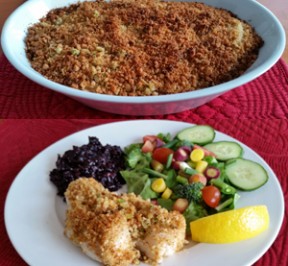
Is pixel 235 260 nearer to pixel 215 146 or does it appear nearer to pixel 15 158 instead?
pixel 215 146

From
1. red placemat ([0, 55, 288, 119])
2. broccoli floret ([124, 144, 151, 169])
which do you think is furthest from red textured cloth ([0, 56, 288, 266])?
broccoli floret ([124, 144, 151, 169])

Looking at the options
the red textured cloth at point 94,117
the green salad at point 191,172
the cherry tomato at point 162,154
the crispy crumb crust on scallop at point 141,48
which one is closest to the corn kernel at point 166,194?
the green salad at point 191,172

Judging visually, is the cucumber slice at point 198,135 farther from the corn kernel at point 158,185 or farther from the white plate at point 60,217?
the corn kernel at point 158,185

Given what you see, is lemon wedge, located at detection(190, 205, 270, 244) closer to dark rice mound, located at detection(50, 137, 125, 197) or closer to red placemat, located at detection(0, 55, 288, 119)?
dark rice mound, located at detection(50, 137, 125, 197)

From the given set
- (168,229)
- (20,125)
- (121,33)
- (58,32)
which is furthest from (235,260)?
(58,32)

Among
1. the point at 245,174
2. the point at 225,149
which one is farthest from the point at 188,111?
the point at 245,174

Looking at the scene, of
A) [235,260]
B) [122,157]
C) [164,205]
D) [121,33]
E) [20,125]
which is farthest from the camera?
[121,33]

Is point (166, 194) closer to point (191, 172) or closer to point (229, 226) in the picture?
point (191, 172)
